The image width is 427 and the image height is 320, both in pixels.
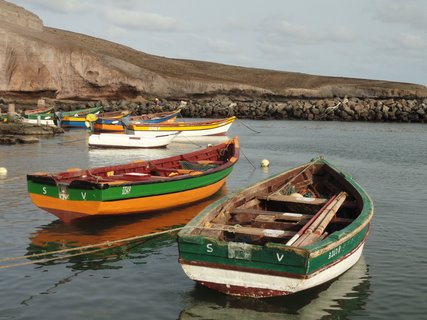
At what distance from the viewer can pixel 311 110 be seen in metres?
68.6

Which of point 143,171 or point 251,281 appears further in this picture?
point 143,171

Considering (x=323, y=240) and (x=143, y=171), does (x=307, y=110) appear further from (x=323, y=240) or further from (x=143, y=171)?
(x=323, y=240)

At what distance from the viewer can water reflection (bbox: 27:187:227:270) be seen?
36.3 feet

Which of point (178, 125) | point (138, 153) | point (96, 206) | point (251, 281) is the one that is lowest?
point (138, 153)

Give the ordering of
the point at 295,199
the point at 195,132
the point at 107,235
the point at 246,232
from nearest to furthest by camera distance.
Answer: the point at 246,232, the point at 295,199, the point at 107,235, the point at 195,132

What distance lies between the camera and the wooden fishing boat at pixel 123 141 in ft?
107

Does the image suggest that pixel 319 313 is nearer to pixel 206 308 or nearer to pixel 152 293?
pixel 206 308

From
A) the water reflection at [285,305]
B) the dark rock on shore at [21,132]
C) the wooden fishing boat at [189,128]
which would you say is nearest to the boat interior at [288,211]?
the water reflection at [285,305]

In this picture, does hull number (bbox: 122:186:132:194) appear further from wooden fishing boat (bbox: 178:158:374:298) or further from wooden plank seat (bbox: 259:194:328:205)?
wooden plank seat (bbox: 259:194:328:205)

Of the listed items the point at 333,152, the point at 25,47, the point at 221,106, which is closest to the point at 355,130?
the point at 333,152

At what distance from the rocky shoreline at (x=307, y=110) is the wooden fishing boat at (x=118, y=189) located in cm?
4897

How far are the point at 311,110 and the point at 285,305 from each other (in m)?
61.4

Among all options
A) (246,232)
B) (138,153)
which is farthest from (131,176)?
(138,153)

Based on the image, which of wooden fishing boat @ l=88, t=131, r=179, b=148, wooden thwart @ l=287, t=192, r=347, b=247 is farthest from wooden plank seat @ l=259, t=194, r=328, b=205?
wooden fishing boat @ l=88, t=131, r=179, b=148
